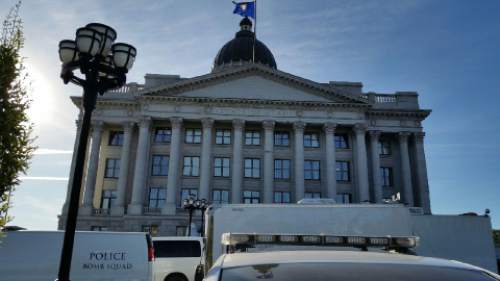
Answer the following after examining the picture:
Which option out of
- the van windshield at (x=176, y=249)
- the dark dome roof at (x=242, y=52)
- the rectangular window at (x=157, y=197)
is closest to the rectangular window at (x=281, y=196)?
the rectangular window at (x=157, y=197)

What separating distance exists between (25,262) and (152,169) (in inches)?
1104

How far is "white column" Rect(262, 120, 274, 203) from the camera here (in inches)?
1425

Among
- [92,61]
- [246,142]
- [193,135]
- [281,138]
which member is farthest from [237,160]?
[92,61]

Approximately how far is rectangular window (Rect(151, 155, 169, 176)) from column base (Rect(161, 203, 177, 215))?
13.3 feet

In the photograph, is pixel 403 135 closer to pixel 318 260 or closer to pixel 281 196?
pixel 281 196

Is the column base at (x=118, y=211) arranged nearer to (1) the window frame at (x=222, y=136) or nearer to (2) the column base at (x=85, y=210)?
(2) the column base at (x=85, y=210)

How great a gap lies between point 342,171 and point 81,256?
32.2 metres

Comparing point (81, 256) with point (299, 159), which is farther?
point (299, 159)

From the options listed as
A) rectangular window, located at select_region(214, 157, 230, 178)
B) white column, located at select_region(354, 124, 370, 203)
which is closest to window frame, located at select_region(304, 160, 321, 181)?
white column, located at select_region(354, 124, 370, 203)

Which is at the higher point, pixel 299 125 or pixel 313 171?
pixel 299 125

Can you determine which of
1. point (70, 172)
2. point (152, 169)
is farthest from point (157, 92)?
point (70, 172)

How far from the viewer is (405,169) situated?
130 ft

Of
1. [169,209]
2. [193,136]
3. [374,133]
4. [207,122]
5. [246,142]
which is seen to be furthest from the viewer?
[374,133]

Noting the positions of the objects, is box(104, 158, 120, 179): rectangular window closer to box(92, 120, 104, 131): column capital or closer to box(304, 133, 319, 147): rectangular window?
box(92, 120, 104, 131): column capital
